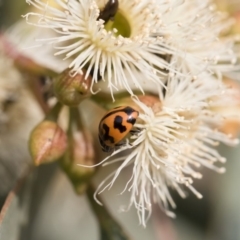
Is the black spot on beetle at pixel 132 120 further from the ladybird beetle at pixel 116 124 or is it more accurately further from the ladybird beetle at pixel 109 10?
the ladybird beetle at pixel 109 10

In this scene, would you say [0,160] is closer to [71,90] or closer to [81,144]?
[81,144]

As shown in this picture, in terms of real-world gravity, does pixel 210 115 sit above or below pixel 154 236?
above

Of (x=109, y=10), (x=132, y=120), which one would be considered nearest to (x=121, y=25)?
(x=109, y=10)

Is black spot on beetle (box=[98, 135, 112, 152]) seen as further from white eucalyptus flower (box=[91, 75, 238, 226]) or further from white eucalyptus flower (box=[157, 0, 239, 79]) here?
white eucalyptus flower (box=[157, 0, 239, 79])

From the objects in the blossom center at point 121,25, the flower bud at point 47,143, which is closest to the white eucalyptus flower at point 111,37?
the blossom center at point 121,25

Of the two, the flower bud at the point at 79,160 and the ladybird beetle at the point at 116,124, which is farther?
the flower bud at the point at 79,160

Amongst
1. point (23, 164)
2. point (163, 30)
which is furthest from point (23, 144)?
point (163, 30)
